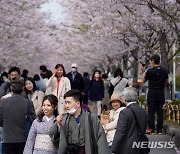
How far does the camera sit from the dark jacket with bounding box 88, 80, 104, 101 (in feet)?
63.1

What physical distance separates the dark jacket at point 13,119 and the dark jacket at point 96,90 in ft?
34.5

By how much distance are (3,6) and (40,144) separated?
15195mm

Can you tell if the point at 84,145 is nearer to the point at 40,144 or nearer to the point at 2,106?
the point at 40,144

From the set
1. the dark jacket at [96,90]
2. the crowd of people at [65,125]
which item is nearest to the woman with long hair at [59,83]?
the crowd of people at [65,125]

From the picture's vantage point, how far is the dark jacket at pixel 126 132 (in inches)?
305

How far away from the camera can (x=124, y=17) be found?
20.6m

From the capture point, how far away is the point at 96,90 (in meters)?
19.2

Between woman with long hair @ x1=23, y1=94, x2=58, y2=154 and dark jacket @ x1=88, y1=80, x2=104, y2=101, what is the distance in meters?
11.6

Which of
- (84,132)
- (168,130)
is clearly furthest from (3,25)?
(84,132)

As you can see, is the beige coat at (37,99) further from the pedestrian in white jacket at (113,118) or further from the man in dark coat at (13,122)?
the man in dark coat at (13,122)

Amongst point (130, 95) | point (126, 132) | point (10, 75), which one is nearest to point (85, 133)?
point (126, 132)

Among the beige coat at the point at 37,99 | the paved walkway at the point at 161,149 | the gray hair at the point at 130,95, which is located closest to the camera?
the gray hair at the point at 130,95

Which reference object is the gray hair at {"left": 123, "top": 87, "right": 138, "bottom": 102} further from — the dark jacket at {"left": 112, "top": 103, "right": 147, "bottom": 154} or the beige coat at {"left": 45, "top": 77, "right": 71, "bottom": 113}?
the beige coat at {"left": 45, "top": 77, "right": 71, "bottom": 113}

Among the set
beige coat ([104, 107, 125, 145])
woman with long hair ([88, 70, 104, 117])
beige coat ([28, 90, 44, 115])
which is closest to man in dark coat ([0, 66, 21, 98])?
beige coat ([28, 90, 44, 115])
